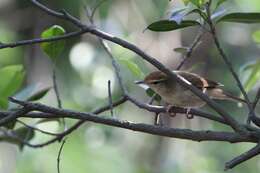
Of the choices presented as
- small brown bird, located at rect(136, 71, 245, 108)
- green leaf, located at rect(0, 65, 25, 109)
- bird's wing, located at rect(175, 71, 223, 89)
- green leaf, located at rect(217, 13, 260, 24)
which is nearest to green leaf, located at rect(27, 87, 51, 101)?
green leaf, located at rect(0, 65, 25, 109)

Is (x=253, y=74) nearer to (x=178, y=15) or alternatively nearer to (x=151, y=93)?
(x=151, y=93)

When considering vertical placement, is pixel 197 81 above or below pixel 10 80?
below

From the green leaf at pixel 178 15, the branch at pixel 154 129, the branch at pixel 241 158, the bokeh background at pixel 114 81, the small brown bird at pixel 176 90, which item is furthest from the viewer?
the bokeh background at pixel 114 81

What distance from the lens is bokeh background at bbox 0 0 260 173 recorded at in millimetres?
3688

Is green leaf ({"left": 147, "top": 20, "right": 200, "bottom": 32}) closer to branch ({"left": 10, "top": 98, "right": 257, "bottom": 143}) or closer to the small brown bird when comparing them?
branch ({"left": 10, "top": 98, "right": 257, "bottom": 143})

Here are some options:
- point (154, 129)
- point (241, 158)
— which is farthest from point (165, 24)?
point (241, 158)

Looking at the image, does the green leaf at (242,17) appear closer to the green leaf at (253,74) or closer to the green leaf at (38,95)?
the green leaf at (253,74)

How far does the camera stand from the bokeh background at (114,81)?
12.1 ft

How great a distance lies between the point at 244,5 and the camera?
332 centimetres

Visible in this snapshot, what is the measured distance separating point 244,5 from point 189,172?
3.64 ft

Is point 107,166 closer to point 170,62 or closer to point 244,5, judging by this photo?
point 170,62

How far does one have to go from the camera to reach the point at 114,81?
13.4 ft

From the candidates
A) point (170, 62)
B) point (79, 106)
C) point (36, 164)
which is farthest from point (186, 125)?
point (36, 164)

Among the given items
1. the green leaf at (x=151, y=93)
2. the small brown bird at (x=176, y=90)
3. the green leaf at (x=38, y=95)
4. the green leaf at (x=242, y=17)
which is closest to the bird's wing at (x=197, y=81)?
the small brown bird at (x=176, y=90)
